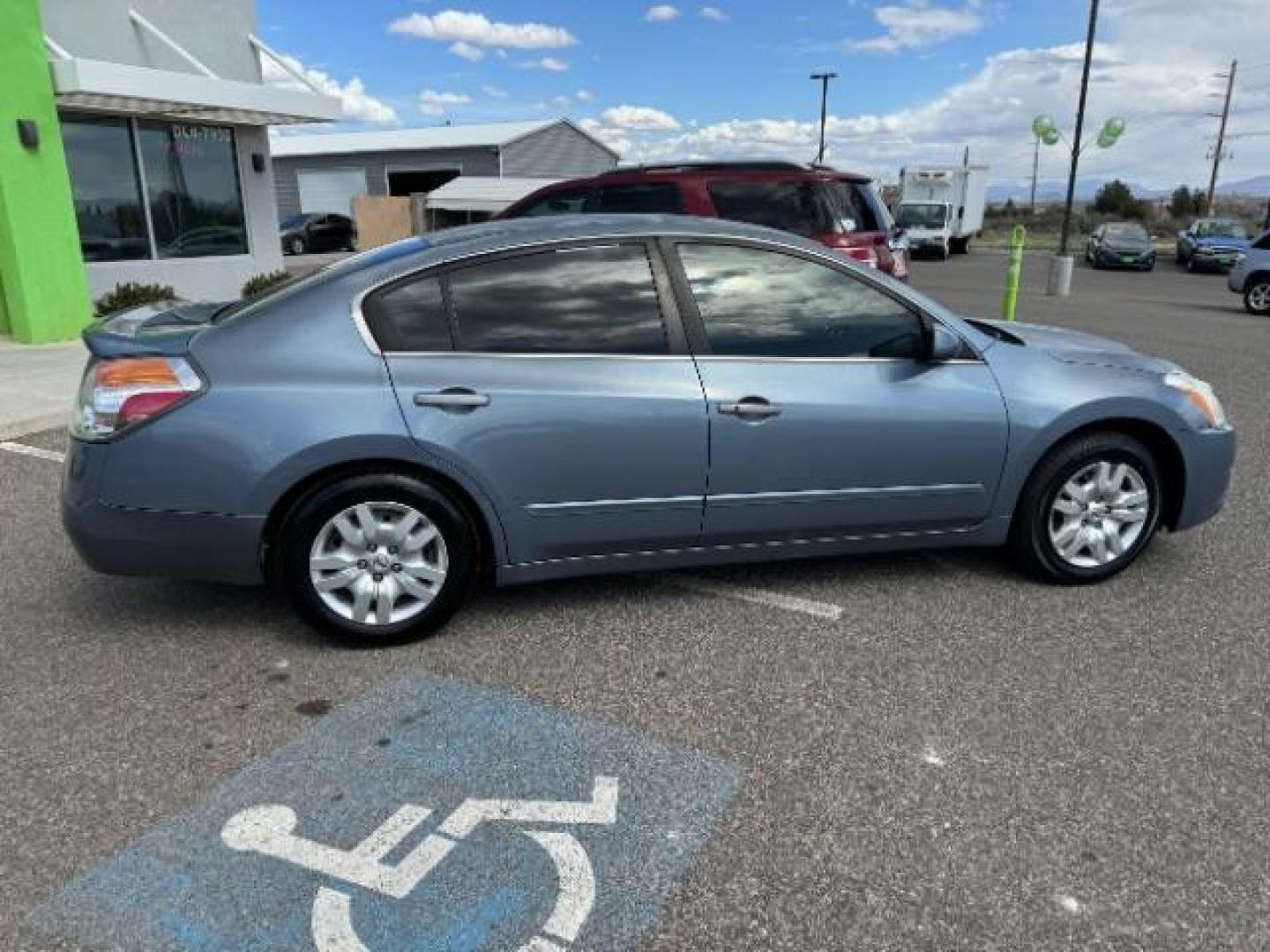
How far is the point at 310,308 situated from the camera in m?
3.35

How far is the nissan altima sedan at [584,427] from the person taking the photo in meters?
3.23

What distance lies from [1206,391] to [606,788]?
324 centimetres

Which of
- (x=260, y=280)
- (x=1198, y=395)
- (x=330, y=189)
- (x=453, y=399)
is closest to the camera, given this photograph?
(x=453, y=399)

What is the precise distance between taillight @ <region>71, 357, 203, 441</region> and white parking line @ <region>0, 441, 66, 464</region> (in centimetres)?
324

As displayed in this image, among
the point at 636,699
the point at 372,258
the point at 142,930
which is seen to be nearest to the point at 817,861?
the point at 636,699

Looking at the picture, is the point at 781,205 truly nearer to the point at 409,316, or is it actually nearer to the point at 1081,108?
the point at 409,316

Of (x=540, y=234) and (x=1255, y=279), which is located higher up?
(x=540, y=234)

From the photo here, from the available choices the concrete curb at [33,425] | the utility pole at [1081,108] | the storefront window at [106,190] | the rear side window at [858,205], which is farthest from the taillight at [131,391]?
the utility pole at [1081,108]

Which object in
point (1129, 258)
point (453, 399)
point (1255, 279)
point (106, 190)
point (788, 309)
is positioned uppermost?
point (106, 190)

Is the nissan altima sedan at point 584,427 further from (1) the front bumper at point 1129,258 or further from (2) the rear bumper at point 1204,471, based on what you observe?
(1) the front bumper at point 1129,258

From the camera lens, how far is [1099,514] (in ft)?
13.1

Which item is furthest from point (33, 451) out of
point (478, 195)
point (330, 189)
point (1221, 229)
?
point (330, 189)

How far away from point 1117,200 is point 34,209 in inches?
2241

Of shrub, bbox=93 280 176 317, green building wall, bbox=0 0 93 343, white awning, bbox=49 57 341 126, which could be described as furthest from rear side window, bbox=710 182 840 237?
green building wall, bbox=0 0 93 343
